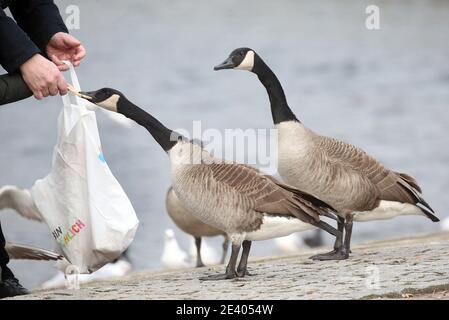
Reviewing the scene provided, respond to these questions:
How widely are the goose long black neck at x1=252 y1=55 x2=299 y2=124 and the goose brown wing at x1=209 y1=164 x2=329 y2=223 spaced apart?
2.17ft

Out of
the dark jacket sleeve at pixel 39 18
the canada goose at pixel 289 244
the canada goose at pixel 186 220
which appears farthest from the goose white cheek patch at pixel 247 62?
the canada goose at pixel 289 244

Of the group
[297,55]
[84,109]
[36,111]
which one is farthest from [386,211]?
[297,55]

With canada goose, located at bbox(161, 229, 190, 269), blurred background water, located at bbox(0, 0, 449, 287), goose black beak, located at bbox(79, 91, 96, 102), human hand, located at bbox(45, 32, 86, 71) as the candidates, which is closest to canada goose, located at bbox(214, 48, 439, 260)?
goose black beak, located at bbox(79, 91, 96, 102)

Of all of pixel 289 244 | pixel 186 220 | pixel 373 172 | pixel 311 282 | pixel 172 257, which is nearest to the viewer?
pixel 311 282

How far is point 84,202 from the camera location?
372cm

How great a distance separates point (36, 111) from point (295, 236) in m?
6.42

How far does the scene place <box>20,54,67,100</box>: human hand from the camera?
3.18 m

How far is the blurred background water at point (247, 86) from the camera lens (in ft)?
32.7

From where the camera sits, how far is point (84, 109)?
385cm

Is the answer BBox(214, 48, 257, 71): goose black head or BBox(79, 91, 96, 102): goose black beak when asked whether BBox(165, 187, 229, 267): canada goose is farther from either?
BBox(79, 91, 96, 102): goose black beak

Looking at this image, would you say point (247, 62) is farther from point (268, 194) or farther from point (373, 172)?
point (268, 194)

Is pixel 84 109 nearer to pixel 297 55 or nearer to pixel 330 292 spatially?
pixel 330 292

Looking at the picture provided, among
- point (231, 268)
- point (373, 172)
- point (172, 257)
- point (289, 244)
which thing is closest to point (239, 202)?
point (231, 268)

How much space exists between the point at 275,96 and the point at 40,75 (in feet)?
5.76
